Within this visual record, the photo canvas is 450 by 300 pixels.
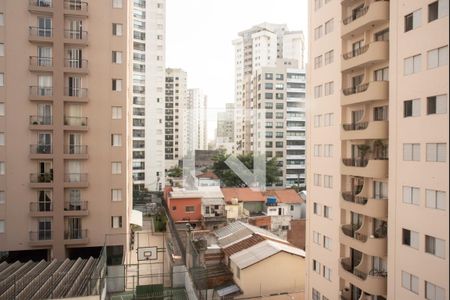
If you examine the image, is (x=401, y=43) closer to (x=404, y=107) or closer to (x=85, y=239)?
(x=404, y=107)

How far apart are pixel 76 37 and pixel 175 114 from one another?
16.7 metres

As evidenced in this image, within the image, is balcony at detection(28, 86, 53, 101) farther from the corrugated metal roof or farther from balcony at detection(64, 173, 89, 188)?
the corrugated metal roof

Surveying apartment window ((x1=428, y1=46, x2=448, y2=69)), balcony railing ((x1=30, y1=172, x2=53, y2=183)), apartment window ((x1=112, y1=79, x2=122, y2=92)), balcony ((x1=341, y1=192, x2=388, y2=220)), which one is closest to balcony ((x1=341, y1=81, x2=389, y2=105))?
apartment window ((x1=428, y1=46, x2=448, y2=69))

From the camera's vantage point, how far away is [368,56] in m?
6.34

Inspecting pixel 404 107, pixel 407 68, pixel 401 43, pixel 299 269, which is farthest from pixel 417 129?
pixel 299 269

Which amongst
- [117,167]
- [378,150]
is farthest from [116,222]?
[378,150]

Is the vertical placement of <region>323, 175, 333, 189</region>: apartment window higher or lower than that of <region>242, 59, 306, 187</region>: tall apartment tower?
lower

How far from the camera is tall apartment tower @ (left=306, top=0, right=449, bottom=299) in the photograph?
202 inches

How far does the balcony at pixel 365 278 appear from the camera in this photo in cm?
614

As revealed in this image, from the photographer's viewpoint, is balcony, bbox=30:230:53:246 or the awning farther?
the awning

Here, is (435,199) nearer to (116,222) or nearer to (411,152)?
(411,152)

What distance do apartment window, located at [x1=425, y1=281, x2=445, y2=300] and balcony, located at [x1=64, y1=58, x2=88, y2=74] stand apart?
28.9ft

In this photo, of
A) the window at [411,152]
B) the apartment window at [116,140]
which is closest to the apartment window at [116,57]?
the apartment window at [116,140]

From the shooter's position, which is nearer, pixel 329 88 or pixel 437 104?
pixel 437 104
